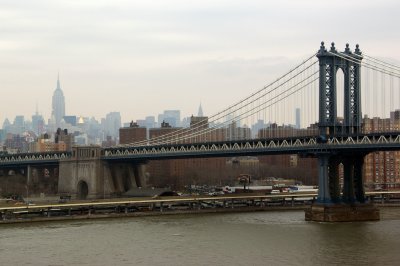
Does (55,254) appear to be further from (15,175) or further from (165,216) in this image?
(15,175)

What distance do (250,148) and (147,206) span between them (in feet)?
31.2

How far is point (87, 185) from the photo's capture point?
3499 inches

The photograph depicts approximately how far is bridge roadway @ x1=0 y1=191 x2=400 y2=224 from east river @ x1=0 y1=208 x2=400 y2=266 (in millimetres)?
2385

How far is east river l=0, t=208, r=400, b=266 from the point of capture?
38.0 metres

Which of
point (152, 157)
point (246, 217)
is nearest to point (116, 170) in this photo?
point (152, 157)

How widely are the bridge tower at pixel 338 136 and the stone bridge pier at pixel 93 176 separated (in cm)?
3478

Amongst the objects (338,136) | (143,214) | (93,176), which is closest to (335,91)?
(338,136)

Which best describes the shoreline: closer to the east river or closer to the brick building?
the east river

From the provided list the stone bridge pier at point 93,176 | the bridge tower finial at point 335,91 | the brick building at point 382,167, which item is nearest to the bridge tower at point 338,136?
the bridge tower finial at point 335,91

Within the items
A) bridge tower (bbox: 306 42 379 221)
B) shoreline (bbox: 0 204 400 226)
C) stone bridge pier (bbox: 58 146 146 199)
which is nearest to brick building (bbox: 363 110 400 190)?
shoreline (bbox: 0 204 400 226)

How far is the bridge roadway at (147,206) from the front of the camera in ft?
192

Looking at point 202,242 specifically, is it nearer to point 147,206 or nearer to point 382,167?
point 147,206

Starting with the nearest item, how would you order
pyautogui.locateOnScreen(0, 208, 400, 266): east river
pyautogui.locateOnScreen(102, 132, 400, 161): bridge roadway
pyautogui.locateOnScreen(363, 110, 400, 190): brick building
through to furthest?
pyautogui.locateOnScreen(0, 208, 400, 266): east river, pyautogui.locateOnScreen(102, 132, 400, 161): bridge roadway, pyautogui.locateOnScreen(363, 110, 400, 190): brick building

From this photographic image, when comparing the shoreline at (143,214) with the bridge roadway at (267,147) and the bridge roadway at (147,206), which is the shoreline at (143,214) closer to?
the bridge roadway at (147,206)
